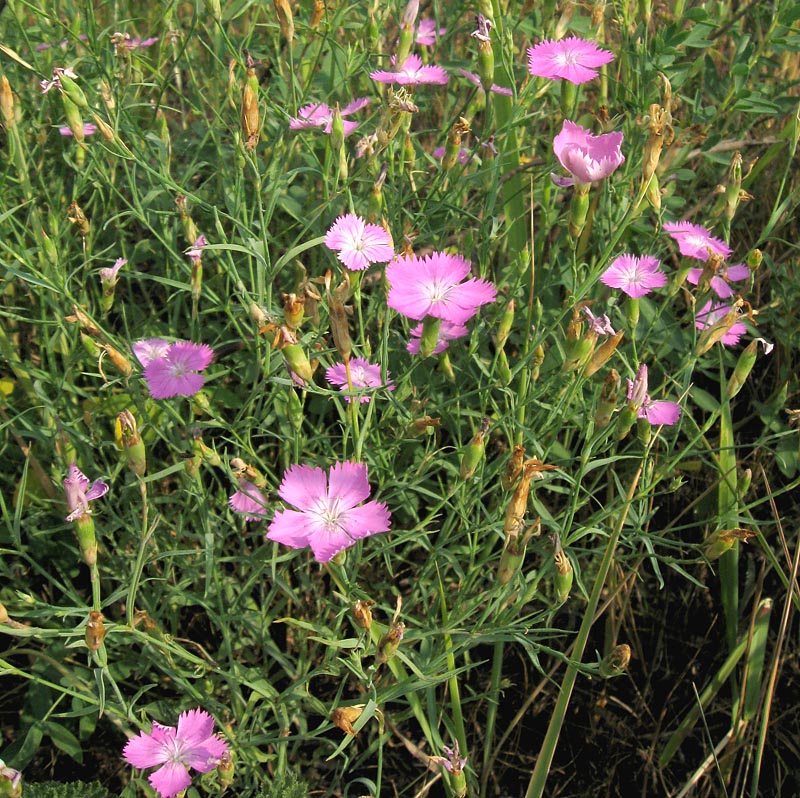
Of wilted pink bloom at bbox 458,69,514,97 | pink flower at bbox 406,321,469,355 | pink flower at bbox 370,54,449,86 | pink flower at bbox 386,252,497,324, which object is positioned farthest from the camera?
wilted pink bloom at bbox 458,69,514,97

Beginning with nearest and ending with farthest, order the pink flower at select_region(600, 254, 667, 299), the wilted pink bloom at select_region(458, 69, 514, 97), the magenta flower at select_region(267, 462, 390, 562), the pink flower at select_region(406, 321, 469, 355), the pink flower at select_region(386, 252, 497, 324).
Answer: the magenta flower at select_region(267, 462, 390, 562), the pink flower at select_region(386, 252, 497, 324), the pink flower at select_region(406, 321, 469, 355), the pink flower at select_region(600, 254, 667, 299), the wilted pink bloom at select_region(458, 69, 514, 97)

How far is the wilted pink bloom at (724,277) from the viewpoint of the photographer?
1515 mm

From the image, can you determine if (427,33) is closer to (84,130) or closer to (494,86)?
(494,86)

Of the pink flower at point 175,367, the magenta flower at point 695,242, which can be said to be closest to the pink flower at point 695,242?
the magenta flower at point 695,242

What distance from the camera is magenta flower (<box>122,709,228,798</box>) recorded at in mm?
1200

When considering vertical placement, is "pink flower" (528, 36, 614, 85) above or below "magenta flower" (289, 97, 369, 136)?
above

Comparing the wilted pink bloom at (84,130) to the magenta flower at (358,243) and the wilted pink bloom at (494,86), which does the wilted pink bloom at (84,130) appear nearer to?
the magenta flower at (358,243)

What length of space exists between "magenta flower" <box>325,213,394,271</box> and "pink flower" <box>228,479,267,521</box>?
326mm

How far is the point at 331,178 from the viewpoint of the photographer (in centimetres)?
170

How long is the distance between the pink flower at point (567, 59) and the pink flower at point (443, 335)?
429 mm

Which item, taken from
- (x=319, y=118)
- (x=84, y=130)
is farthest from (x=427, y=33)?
(x=84, y=130)

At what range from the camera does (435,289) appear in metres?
1.23

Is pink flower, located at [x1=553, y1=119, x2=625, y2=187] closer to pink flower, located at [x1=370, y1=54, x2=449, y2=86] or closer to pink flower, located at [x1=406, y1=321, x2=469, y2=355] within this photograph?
pink flower, located at [x1=406, y1=321, x2=469, y2=355]

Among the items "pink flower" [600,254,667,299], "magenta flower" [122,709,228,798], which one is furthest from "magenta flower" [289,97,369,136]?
"magenta flower" [122,709,228,798]
